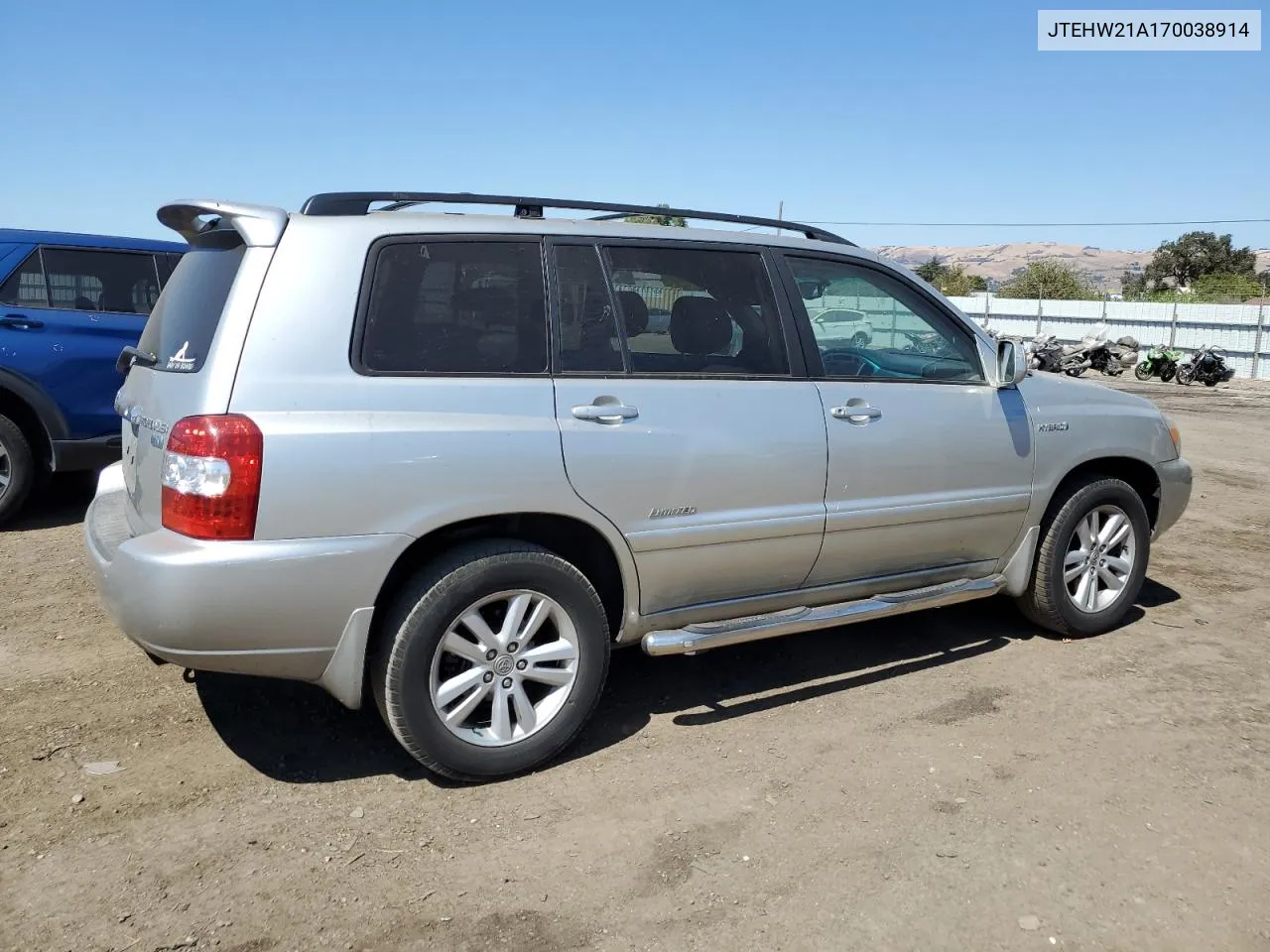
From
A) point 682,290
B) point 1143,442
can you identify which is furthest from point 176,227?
point 1143,442

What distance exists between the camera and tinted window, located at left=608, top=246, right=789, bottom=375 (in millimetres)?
3791

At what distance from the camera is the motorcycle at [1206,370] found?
23422 millimetres

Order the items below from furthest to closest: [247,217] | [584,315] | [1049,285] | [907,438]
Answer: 1. [1049,285]
2. [907,438]
3. [584,315]
4. [247,217]

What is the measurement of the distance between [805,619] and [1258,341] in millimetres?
26162

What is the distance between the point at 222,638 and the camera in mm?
3080

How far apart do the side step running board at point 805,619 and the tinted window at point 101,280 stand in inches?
186

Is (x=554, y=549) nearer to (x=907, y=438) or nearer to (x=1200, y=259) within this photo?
(x=907, y=438)

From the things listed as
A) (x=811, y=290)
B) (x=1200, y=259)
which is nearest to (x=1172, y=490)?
(x=811, y=290)

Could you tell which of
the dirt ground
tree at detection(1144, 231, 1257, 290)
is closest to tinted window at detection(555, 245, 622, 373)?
the dirt ground

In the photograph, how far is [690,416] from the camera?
12.2ft

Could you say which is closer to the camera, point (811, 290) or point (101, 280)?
point (811, 290)

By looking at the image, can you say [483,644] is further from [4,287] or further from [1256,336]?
[1256,336]

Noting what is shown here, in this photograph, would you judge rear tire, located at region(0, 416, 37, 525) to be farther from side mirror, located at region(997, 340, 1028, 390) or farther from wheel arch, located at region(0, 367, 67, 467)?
side mirror, located at region(997, 340, 1028, 390)

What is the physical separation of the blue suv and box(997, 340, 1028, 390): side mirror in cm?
524
